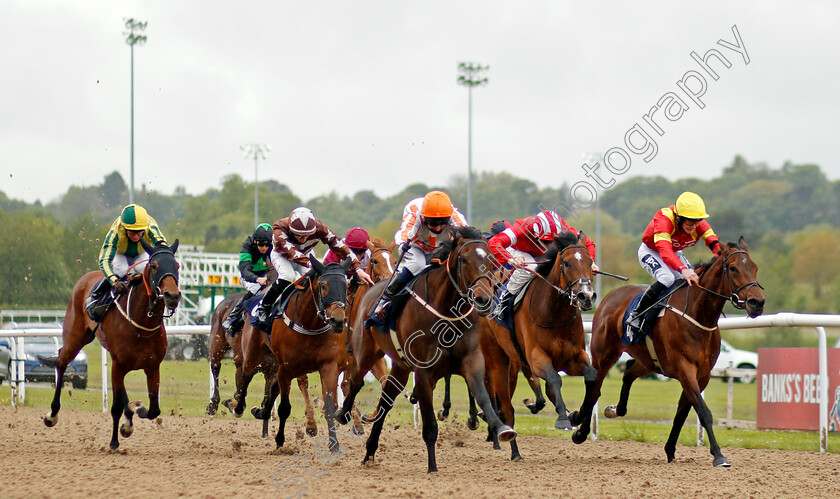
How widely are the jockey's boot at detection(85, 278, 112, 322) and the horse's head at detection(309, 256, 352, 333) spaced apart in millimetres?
2363

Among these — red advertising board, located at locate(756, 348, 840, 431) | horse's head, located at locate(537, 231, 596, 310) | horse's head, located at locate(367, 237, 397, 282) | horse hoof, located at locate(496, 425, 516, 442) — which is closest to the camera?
horse hoof, located at locate(496, 425, 516, 442)

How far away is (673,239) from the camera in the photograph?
8102mm

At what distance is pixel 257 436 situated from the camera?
1025cm

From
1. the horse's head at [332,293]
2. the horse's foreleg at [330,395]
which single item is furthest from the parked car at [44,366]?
the horse's head at [332,293]

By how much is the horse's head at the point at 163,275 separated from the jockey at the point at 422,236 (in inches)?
74.9

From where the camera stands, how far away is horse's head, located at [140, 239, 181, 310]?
7.99m

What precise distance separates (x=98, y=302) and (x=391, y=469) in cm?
362

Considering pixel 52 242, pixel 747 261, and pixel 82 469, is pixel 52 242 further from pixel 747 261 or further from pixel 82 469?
pixel 747 261

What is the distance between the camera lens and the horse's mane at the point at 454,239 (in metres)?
6.71

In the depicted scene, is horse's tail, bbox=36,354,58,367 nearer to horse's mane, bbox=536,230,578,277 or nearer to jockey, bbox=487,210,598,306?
jockey, bbox=487,210,598,306

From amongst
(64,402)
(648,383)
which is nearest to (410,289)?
(64,402)

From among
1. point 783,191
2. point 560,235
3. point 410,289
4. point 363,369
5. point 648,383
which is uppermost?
point 783,191

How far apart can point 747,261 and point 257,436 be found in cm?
577

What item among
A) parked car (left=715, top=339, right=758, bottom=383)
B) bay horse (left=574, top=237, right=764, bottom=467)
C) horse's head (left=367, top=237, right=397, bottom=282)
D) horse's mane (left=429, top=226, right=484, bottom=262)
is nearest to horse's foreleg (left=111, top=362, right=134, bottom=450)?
horse's head (left=367, top=237, right=397, bottom=282)
